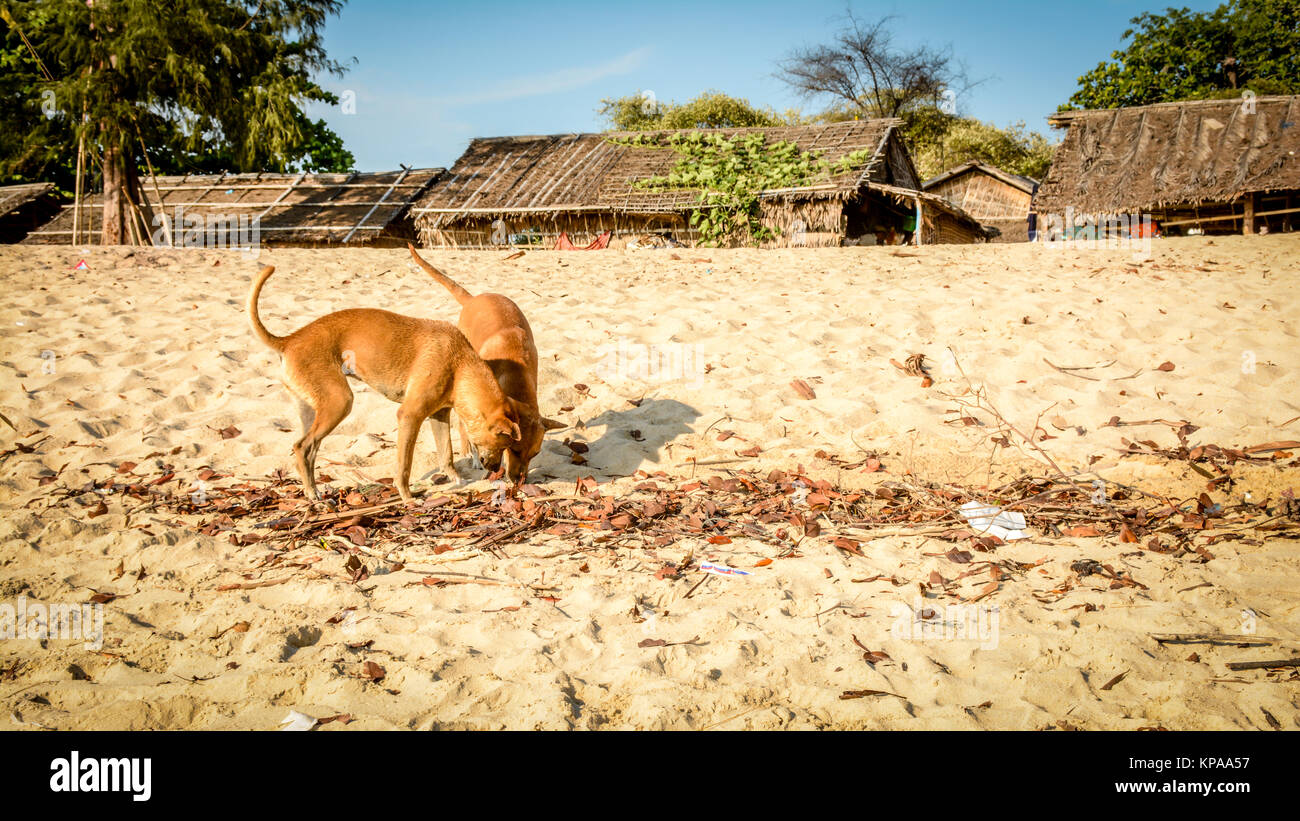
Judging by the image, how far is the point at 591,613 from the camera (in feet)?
12.4

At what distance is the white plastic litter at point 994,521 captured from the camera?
469cm

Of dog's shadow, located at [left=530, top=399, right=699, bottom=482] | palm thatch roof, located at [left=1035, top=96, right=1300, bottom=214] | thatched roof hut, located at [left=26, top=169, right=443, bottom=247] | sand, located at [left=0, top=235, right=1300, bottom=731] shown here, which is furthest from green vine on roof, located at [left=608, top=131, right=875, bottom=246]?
dog's shadow, located at [left=530, top=399, right=699, bottom=482]

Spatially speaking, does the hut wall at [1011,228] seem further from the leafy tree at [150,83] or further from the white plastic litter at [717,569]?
the white plastic litter at [717,569]

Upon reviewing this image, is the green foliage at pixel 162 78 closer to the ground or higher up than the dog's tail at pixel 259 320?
higher up

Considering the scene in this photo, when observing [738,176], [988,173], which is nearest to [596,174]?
[738,176]

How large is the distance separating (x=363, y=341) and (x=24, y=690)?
2.96 m

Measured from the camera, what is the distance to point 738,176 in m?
19.0

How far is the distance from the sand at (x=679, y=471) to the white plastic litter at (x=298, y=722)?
49 millimetres

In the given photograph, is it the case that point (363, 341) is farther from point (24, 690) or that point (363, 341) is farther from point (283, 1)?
point (283, 1)

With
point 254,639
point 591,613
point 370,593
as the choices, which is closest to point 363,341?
point 370,593

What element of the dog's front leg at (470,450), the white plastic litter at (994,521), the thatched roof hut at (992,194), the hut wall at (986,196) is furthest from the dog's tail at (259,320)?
the hut wall at (986,196)

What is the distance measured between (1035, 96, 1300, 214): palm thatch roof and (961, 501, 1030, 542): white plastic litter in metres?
16.7

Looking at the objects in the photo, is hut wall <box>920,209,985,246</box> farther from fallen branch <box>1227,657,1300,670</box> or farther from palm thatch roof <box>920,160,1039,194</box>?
fallen branch <box>1227,657,1300,670</box>

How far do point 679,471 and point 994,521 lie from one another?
234cm
